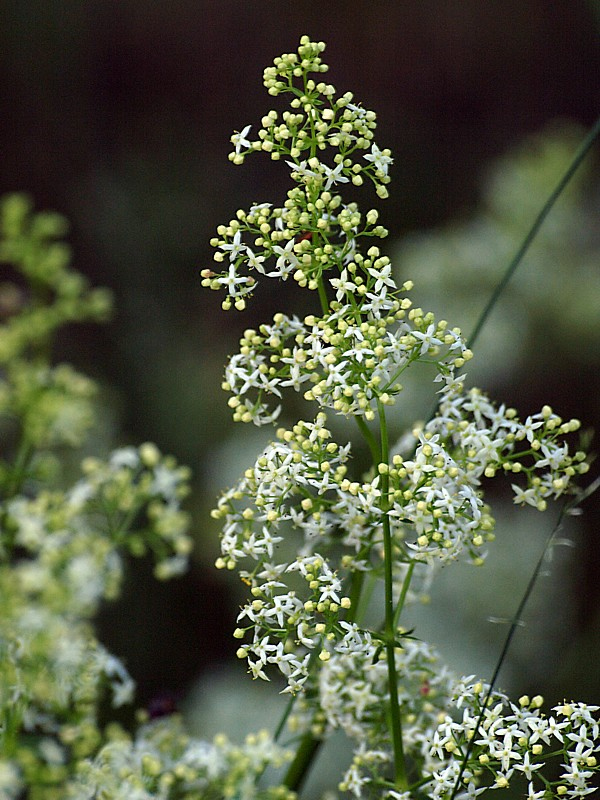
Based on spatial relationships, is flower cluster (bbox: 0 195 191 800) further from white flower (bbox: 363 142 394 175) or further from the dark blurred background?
the dark blurred background

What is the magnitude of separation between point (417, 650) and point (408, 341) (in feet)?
0.91

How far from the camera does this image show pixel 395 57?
3504mm

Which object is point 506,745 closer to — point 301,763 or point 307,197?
point 301,763

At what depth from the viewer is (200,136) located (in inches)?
129

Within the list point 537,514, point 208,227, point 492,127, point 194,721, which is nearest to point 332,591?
point 194,721

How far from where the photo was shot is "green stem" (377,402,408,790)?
68 centimetres

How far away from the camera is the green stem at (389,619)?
68 cm

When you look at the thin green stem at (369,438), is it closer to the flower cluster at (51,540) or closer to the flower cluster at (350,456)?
the flower cluster at (350,456)

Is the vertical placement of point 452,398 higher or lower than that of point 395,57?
lower

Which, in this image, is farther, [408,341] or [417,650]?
[417,650]

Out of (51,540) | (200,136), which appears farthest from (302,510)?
(200,136)

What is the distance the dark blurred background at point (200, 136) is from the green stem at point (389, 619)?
1.48 meters

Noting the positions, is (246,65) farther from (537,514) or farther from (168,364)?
(537,514)

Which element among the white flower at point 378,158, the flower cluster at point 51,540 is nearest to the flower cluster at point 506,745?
A: the flower cluster at point 51,540
